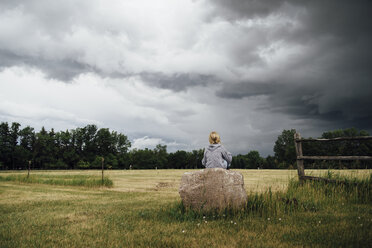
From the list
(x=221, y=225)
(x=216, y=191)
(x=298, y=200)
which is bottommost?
(x=221, y=225)

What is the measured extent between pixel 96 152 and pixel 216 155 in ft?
356

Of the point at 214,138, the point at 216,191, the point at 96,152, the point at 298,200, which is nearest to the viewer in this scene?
the point at 216,191

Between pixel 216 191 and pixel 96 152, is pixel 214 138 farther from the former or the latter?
pixel 96 152

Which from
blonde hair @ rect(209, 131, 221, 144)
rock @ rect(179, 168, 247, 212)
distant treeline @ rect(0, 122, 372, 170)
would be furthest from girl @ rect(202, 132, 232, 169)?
distant treeline @ rect(0, 122, 372, 170)

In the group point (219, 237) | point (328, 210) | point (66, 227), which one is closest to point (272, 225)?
point (219, 237)

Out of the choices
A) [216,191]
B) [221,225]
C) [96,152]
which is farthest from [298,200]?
[96,152]

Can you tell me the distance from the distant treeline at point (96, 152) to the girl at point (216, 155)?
77.6m

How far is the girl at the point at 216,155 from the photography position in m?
7.38

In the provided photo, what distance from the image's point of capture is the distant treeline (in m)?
86.2

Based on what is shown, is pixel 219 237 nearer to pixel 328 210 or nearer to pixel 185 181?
pixel 185 181

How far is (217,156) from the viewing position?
24.4ft

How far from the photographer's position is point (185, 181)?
6.74m

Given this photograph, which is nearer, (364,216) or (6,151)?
(364,216)

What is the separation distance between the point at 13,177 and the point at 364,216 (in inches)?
1088
